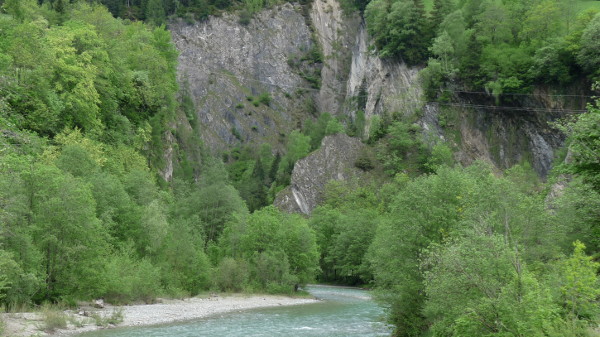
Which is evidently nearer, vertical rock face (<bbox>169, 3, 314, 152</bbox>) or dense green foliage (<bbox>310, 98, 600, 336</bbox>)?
dense green foliage (<bbox>310, 98, 600, 336</bbox>)

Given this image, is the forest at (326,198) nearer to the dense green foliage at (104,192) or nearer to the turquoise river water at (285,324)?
the dense green foliage at (104,192)

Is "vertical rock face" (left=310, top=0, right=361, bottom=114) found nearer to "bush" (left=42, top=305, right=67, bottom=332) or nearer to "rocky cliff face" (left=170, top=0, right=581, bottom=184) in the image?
"rocky cliff face" (left=170, top=0, right=581, bottom=184)

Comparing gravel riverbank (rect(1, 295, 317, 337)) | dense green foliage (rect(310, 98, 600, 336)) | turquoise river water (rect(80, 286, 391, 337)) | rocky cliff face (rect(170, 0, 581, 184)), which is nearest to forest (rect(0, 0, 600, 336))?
dense green foliage (rect(310, 98, 600, 336))

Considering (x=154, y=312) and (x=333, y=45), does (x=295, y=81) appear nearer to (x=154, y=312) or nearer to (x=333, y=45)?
(x=333, y=45)

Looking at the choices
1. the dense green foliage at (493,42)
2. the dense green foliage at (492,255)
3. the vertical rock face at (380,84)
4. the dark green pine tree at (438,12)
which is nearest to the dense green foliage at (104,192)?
the dense green foliage at (492,255)

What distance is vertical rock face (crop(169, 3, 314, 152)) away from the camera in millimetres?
132625

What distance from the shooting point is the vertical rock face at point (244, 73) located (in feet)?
435

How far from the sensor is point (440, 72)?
311ft

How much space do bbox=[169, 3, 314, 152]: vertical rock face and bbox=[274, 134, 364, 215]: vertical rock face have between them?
124 feet

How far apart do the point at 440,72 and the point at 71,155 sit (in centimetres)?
7067

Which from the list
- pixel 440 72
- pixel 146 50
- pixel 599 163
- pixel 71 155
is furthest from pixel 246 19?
pixel 599 163

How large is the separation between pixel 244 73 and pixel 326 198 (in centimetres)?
5858

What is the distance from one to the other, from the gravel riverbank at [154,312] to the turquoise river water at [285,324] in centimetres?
125

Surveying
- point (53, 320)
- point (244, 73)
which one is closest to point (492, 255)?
point (53, 320)
